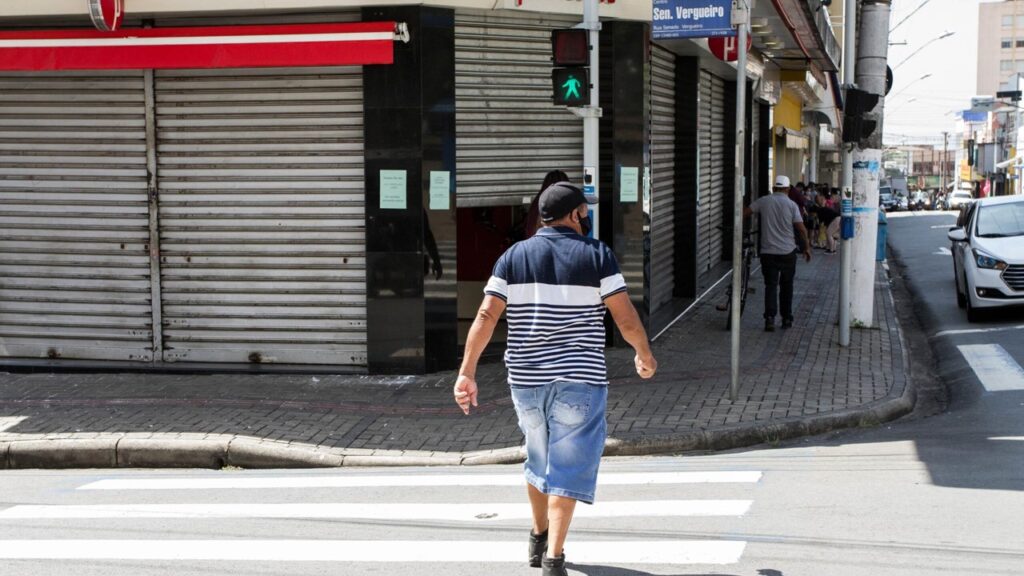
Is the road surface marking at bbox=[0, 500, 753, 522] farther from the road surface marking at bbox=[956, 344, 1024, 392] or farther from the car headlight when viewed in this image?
the car headlight

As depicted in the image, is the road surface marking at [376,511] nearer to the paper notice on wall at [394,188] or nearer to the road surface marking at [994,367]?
the paper notice on wall at [394,188]

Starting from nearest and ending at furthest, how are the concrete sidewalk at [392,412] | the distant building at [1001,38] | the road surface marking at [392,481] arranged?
the road surface marking at [392,481], the concrete sidewalk at [392,412], the distant building at [1001,38]

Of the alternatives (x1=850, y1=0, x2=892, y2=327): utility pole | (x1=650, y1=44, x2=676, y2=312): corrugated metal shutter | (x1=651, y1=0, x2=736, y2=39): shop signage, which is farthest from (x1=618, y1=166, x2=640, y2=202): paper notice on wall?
(x1=850, y1=0, x2=892, y2=327): utility pole

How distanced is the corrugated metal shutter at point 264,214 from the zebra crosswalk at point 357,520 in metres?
3.50

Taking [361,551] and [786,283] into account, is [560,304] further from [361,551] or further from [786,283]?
[786,283]

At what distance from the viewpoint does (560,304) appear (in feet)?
18.2

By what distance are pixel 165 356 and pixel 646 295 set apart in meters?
5.16

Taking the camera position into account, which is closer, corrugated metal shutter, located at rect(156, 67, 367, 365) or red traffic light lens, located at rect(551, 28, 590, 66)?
red traffic light lens, located at rect(551, 28, 590, 66)

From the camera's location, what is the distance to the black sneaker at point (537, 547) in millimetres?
5824

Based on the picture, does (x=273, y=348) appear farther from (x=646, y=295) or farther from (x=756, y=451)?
(x=756, y=451)

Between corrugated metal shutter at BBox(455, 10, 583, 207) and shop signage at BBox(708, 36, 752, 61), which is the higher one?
shop signage at BBox(708, 36, 752, 61)

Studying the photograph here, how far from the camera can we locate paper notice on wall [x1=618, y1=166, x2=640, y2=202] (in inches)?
514

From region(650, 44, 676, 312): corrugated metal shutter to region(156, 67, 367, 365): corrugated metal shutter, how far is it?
4343mm

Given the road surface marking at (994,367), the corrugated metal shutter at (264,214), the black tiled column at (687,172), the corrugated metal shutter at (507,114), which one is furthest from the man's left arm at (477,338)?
the black tiled column at (687,172)
